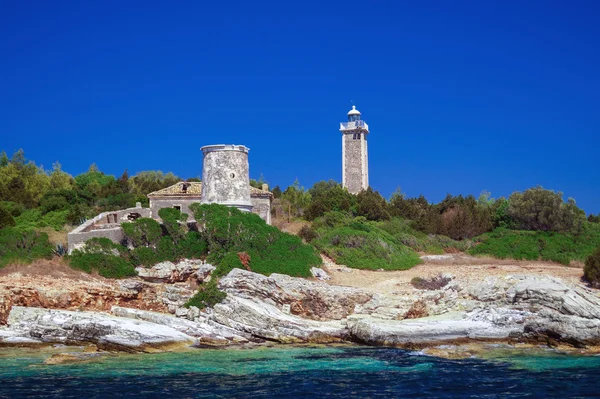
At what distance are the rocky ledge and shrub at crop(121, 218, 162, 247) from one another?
5.66 metres

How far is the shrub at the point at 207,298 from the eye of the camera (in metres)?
19.2

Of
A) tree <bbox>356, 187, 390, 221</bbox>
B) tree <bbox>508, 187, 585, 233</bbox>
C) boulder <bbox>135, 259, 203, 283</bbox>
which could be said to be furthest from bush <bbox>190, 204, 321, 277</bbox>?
tree <bbox>508, 187, 585, 233</bbox>

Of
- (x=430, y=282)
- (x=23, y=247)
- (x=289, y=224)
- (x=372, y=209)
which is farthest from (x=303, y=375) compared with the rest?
(x=372, y=209)

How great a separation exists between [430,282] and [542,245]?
11.0 metres

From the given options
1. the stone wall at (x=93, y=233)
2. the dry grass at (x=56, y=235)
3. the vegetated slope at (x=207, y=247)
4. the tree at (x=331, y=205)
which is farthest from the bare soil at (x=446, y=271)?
the dry grass at (x=56, y=235)

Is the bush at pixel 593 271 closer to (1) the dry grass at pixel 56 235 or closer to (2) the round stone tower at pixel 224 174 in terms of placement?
(2) the round stone tower at pixel 224 174

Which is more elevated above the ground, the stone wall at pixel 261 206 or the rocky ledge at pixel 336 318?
the stone wall at pixel 261 206

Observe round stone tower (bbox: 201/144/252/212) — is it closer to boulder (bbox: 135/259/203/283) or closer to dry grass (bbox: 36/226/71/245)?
boulder (bbox: 135/259/203/283)

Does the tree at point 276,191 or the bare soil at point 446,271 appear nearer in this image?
the bare soil at point 446,271

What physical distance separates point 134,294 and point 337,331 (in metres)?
7.36

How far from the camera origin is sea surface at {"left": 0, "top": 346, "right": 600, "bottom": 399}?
40.4 ft

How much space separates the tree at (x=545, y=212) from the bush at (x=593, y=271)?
10677 mm

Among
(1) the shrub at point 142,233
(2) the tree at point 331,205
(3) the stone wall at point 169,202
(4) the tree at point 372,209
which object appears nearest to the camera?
(1) the shrub at point 142,233

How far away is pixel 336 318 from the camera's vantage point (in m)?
19.7
